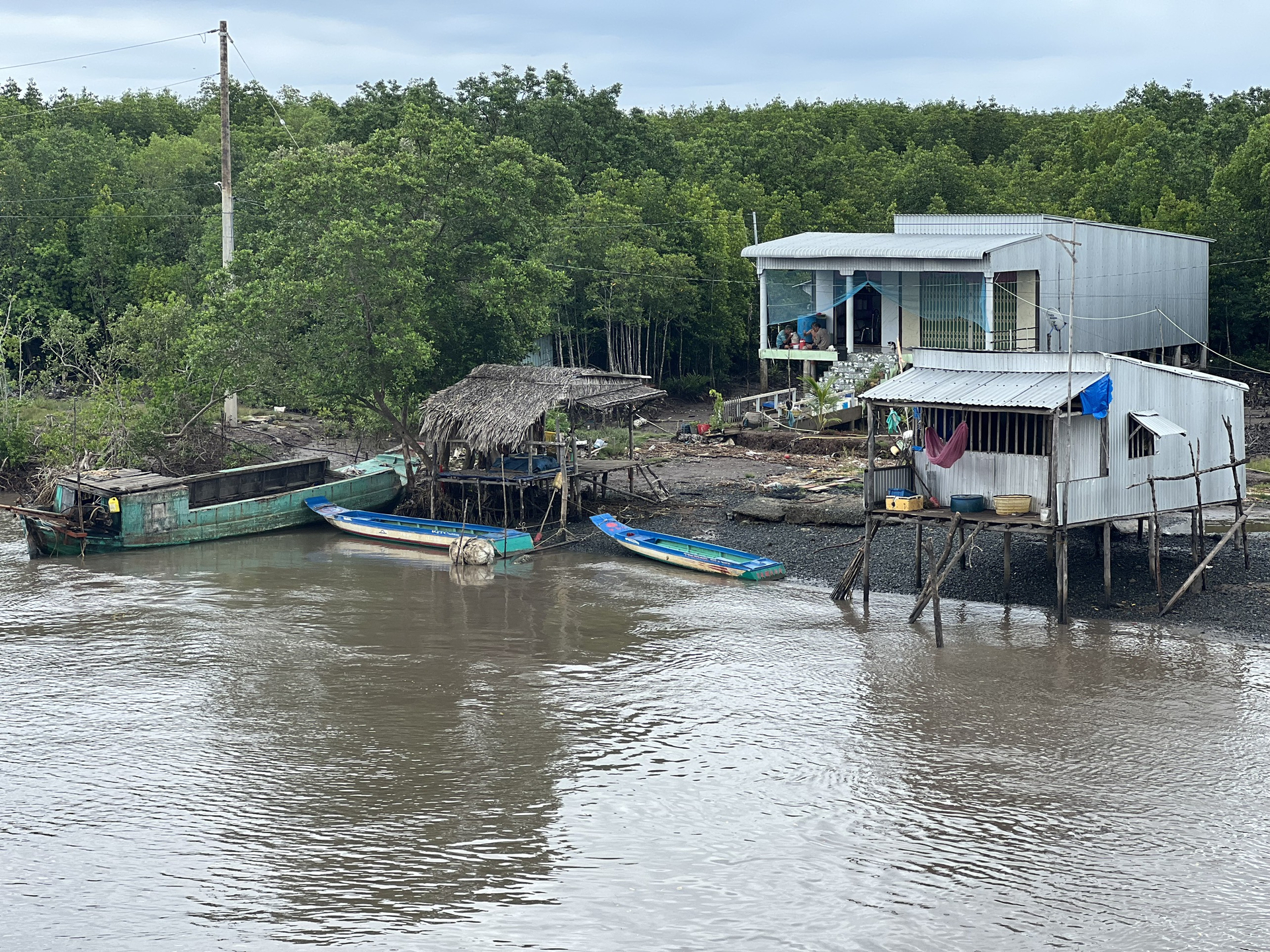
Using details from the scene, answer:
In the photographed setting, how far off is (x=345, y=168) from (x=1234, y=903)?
25.0 metres

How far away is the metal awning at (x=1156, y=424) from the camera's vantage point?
883 inches

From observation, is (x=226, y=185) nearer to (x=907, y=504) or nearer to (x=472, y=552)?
(x=472, y=552)

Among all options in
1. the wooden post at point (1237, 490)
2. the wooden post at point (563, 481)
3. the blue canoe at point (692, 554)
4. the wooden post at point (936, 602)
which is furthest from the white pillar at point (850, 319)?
the wooden post at point (936, 602)

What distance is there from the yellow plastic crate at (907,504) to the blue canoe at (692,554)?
364 cm

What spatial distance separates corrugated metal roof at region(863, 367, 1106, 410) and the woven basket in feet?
5.18

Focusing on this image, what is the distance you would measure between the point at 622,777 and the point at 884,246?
85.7 feet

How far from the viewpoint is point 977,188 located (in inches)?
2181

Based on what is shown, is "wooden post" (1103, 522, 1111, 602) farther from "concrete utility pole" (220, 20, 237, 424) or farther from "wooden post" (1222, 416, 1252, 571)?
"concrete utility pole" (220, 20, 237, 424)

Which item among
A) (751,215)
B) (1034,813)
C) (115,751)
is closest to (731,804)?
(1034,813)

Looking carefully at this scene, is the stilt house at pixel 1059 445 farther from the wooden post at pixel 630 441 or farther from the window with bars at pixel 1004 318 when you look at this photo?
the window with bars at pixel 1004 318

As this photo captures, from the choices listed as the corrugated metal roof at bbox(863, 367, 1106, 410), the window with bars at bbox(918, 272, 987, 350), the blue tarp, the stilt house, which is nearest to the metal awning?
the stilt house

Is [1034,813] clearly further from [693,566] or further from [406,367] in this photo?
[406,367]

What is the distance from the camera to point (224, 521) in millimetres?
30781

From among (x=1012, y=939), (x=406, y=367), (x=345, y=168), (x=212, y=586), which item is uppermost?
(x=345, y=168)
